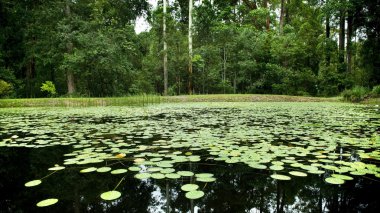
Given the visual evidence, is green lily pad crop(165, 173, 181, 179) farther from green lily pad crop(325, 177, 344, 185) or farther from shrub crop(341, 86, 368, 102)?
shrub crop(341, 86, 368, 102)

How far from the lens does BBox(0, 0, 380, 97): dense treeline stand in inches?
543

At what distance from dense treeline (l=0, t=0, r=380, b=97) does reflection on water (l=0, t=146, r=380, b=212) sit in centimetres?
1214

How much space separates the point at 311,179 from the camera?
5.86 feet

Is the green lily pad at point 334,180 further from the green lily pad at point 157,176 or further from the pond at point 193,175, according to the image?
the green lily pad at point 157,176

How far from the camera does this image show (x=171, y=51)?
16188 mm

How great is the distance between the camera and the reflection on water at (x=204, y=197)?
1359mm

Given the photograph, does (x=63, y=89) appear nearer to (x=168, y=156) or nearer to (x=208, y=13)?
(x=208, y=13)

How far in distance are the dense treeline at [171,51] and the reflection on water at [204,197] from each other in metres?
12.1

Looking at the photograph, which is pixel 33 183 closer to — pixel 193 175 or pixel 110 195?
pixel 110 195

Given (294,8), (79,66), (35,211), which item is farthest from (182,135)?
(294,8)

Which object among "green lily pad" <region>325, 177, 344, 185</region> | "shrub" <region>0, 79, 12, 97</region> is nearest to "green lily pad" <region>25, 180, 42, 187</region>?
"green lily pad" <region>325, 177, 344, 185</region>

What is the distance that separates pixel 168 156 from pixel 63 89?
19.1 metres

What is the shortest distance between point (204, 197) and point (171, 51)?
603 inches

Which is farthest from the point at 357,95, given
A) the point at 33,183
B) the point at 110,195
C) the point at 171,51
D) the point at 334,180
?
the point at 33,183
